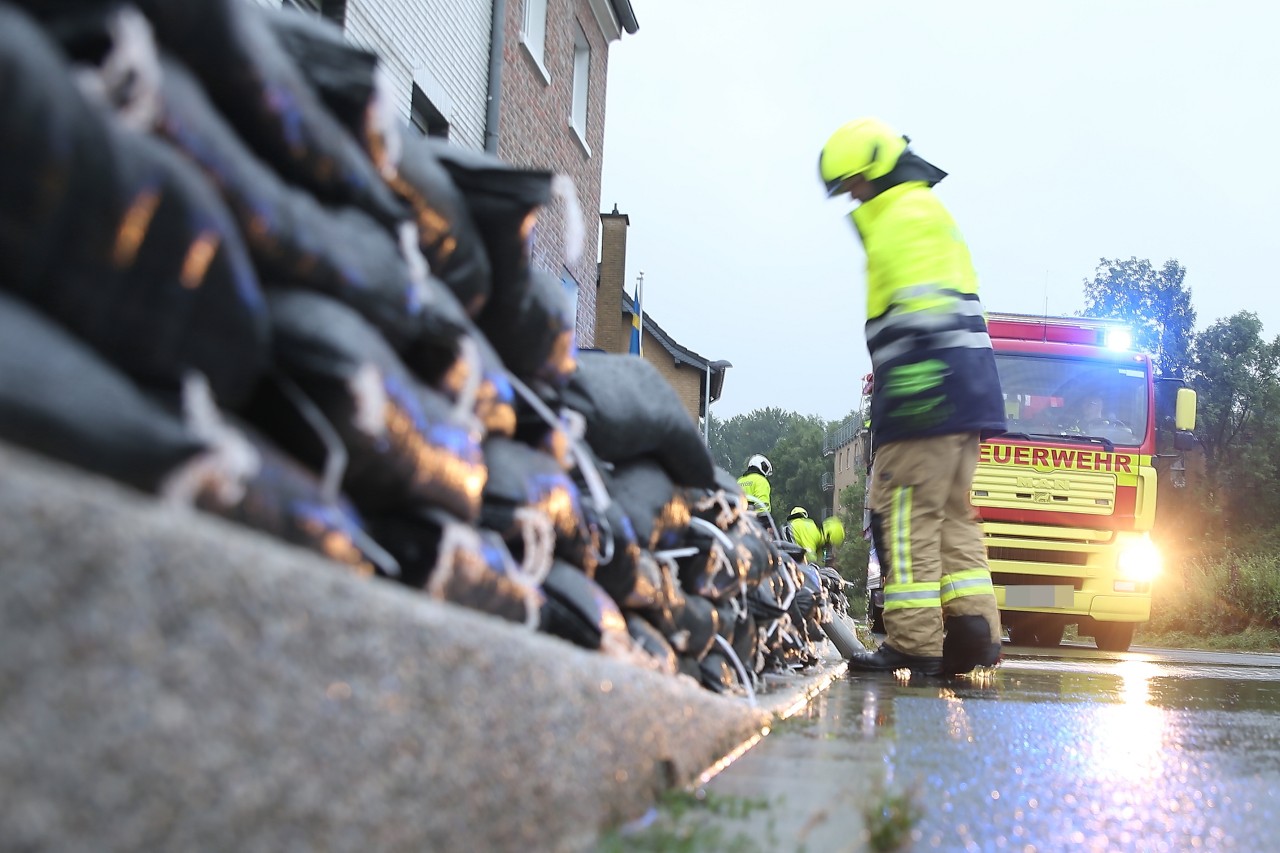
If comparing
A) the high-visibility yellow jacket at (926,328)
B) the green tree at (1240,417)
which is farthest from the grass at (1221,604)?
the green tree at (1240,417)

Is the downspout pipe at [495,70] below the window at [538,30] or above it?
below

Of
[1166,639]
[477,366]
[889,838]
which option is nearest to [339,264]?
[477,366]

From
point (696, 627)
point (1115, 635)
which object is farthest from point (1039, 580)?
point (696, 627)

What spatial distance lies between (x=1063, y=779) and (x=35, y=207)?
1.89 m

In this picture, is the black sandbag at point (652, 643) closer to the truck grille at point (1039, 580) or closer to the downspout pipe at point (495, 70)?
the downspout pipe at point (495, 70)

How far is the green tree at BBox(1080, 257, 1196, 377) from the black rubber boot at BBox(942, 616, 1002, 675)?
56.2 metres

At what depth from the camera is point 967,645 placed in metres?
4.93

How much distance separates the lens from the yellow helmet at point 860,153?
5020 millimetres

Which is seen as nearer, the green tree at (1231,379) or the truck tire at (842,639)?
the truck tire at (842,639)

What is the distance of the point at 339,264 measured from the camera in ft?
4.82

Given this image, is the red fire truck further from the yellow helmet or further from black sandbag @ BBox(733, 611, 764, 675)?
black sandbag @ BBox(733, 611, 764, 675)

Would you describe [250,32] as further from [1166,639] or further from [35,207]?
[1166,639]

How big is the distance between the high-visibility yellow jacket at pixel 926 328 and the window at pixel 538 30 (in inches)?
320

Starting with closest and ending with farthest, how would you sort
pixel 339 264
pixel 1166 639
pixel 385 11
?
pixel 339 264 < pixel 385 11 < pixel 1166 639
